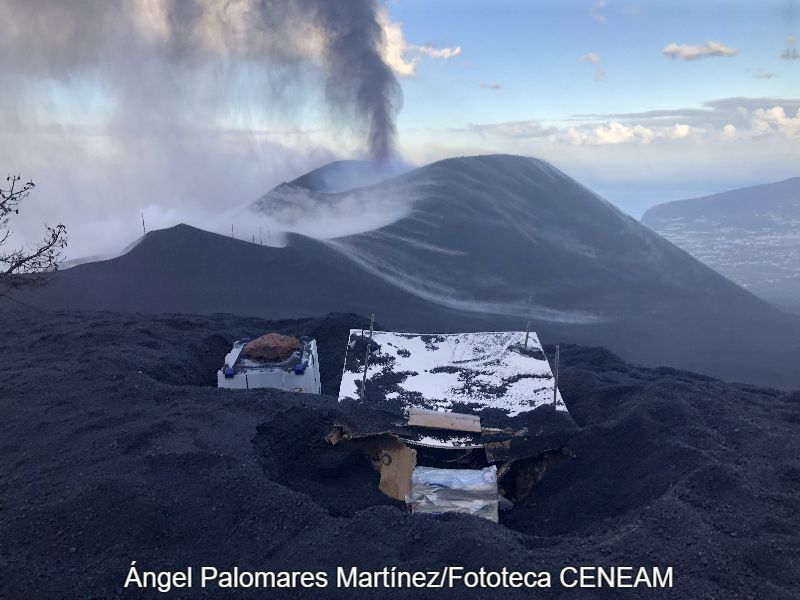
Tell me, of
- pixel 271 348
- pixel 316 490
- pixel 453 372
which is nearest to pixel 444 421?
pixel 316 490

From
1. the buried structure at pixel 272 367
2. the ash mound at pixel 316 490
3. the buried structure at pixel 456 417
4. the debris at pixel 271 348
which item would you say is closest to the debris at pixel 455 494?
the buried structure at pixel 456 417

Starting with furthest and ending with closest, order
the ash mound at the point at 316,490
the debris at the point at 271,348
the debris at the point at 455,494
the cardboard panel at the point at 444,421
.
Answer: the debris at the point at 271,348
the cardboard panel at the point at 444,421
the debris at the point at 455,494
the ash mound at the point at 316,490

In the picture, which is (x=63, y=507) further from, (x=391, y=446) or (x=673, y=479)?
(x=673, y=479)

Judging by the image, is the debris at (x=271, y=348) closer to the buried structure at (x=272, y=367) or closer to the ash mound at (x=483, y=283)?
the buried structure at (x=272, y=367)

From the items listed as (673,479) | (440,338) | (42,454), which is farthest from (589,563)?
(440,338)

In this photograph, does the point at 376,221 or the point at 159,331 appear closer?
the point at 159,331

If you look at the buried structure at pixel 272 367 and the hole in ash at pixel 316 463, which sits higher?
the buried structure at pixel 272 367

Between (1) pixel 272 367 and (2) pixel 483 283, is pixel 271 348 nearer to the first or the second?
(1) pixel 272 367
